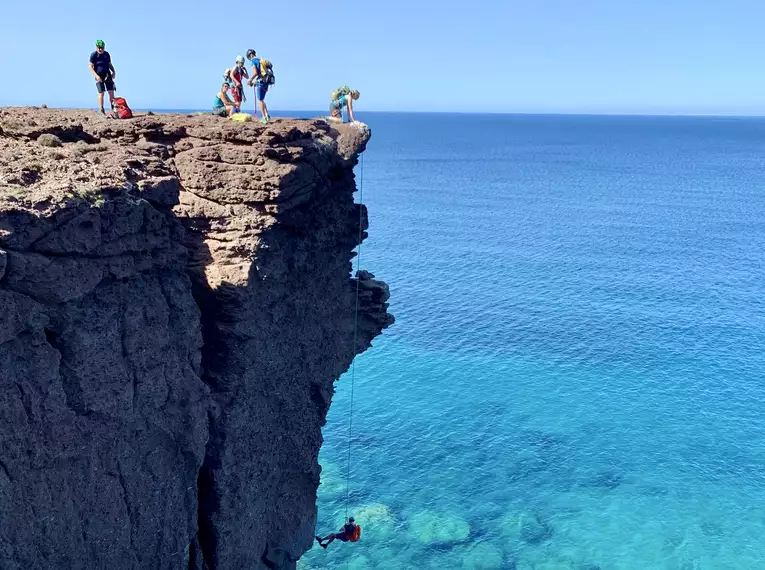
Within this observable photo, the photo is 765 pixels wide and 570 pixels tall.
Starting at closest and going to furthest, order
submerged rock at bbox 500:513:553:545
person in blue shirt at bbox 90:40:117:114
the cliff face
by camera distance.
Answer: the cliff face → person in blue shirt at bbox 90:40:117:114 → submerged rock at bbox 500:513:553:545

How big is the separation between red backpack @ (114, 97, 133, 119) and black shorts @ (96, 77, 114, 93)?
387 mm

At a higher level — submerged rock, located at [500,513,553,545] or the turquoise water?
the turquoise water

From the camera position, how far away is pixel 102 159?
17.0 metres

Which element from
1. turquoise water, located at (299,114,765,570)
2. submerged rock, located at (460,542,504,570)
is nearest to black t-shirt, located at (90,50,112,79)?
turquoise water, located at (299,114,765,570)

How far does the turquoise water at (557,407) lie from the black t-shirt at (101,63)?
21.9 meters

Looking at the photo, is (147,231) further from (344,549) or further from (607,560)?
(607,560)

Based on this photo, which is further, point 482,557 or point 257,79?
point 482,557

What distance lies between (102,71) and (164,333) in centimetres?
944

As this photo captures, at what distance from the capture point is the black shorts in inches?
831

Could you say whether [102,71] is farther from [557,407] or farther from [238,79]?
[557,407]

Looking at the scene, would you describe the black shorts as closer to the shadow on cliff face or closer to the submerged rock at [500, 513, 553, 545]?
the shadow on cliff face

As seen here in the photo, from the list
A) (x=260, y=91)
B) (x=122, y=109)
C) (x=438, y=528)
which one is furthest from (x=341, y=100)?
(x=438, y=528)

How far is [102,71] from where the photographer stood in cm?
2080

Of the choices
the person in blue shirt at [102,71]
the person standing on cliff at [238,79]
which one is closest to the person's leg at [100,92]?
the person in blue shirt at [102,71]
